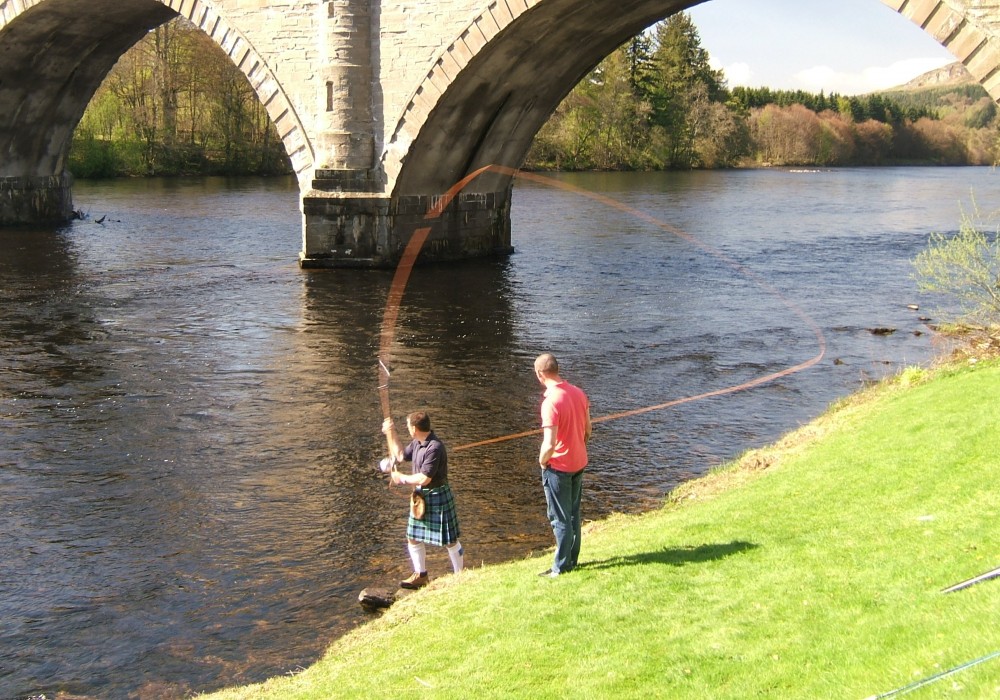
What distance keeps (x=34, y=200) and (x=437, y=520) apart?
33.8m

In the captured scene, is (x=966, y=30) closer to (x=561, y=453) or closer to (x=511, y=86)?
(x=511, y=86)

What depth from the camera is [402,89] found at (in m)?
25.6

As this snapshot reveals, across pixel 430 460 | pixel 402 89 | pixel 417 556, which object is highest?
pixel 402 89

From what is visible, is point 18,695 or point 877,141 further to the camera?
point 877,141

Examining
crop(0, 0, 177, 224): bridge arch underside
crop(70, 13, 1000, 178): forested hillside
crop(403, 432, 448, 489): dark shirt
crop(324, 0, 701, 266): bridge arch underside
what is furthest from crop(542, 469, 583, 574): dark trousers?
crop(70, 13, 1000, 178): forested hillside

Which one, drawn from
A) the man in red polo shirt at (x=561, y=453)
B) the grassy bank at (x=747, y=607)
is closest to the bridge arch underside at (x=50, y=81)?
the man in red polo shirt at (x=561, y=453)

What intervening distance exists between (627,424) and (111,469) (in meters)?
6.23

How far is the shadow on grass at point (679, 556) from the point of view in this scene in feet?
26.7

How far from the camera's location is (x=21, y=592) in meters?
9.32

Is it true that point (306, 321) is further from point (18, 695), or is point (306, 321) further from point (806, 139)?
point (806, 139)

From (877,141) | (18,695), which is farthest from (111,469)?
(877,141)

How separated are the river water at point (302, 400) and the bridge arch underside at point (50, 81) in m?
3.67

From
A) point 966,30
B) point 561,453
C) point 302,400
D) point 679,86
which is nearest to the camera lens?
point 561,453

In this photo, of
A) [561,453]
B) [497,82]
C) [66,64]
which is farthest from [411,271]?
[561,453]
